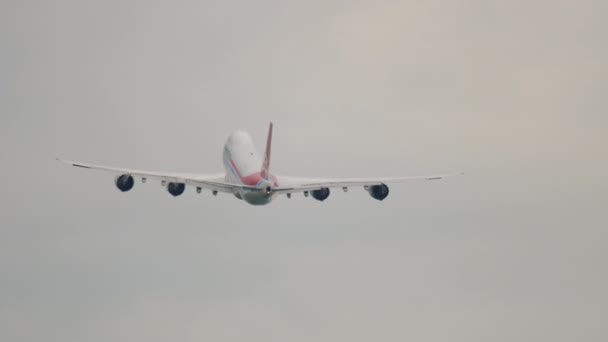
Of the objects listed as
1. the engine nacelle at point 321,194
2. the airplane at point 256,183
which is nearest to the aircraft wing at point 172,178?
the airplane at point 256,183

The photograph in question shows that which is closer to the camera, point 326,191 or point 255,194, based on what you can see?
point 255,194

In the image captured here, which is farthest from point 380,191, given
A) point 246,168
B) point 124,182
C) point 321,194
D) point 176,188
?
point 124,182

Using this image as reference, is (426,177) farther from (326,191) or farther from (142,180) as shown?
(142,180)

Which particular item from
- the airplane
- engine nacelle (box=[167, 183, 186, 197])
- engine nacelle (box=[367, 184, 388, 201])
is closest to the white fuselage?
the airplane

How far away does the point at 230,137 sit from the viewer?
149375 mm

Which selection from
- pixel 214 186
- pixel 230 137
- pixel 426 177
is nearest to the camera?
pixel 214 186

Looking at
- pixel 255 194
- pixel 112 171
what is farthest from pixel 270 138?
pixel 112 171

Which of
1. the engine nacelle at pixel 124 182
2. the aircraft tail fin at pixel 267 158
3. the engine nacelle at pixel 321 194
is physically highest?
the aircraft tail fin at pixel 267 158

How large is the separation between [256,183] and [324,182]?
20.2 ft

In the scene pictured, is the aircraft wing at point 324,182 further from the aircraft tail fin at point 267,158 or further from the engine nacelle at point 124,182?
the engine nacelle at point 124,182

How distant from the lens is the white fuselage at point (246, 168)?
128250mm

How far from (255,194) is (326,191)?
10.9 meters

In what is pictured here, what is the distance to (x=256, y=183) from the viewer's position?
130250 millimetres

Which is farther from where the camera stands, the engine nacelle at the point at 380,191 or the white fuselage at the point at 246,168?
the engine nacelle at the point at 380,191
